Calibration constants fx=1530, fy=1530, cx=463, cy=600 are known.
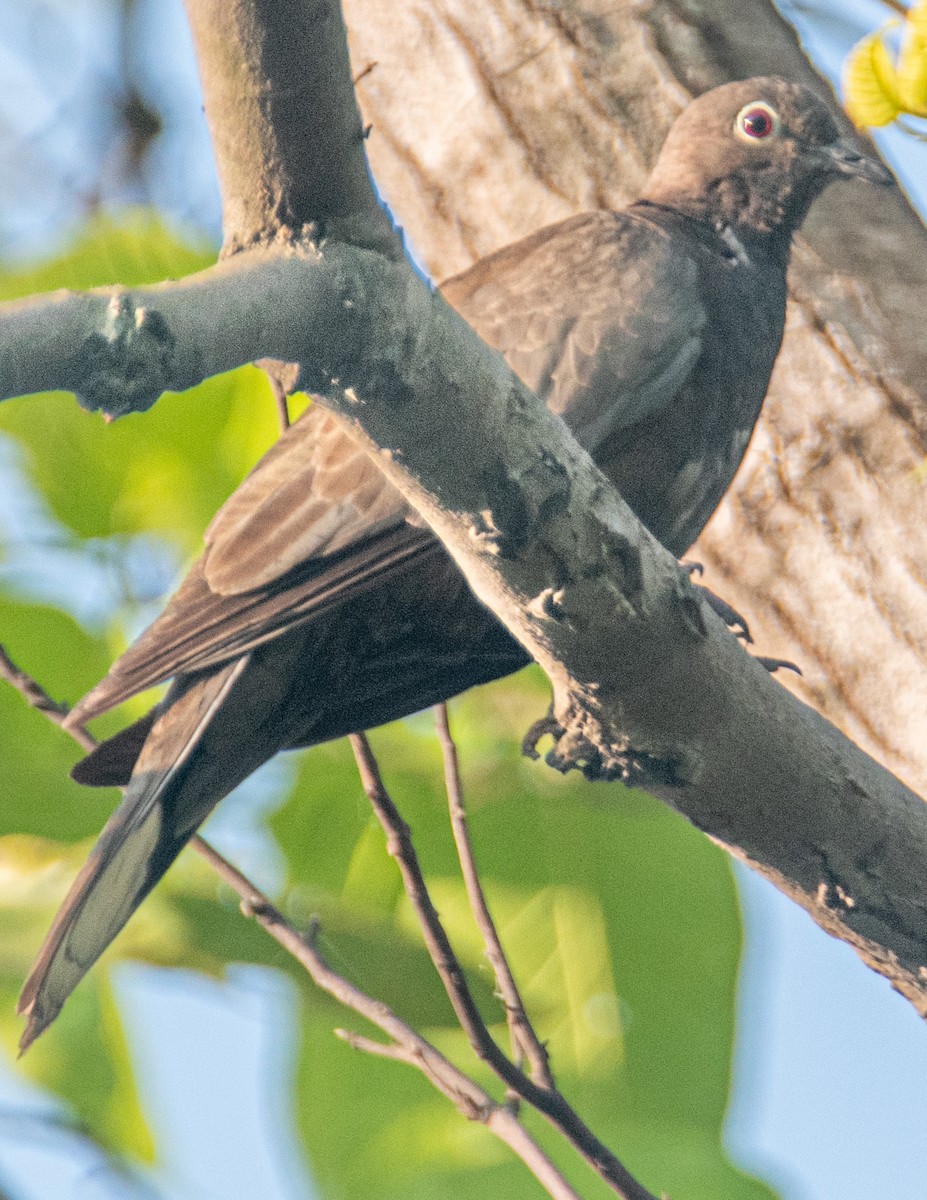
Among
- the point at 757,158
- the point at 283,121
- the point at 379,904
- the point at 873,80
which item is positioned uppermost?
the point at 283,121

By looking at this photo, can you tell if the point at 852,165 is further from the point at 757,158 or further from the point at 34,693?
the point at 34,693

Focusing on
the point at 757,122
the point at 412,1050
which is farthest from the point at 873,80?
the point at 757,122

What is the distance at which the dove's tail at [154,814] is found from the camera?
2.42 meters

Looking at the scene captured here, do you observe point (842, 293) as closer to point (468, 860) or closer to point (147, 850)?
point (468, 860)

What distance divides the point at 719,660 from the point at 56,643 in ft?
5.59

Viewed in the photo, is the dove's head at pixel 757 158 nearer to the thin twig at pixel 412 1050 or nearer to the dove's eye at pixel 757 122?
the dove's eye at pixel 757 122

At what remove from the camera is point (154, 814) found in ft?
8.58

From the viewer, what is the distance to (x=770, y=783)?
7.14 feet

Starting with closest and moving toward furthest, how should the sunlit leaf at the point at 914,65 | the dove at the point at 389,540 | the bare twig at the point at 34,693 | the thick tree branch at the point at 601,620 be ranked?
the thick tree branch at the point at 601,620, the sunlit leaf at the point at 914,65, the dove at the point at 389,540, the bare twig at the point at 34,693

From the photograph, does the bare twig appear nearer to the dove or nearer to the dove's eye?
the dove

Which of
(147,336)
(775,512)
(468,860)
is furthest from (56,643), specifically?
(147,336)

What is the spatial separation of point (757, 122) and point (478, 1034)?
7.31 ft

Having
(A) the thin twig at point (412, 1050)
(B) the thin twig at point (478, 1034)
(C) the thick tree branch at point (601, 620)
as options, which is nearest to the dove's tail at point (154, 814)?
(A) the thin twig at point (412, 1050)

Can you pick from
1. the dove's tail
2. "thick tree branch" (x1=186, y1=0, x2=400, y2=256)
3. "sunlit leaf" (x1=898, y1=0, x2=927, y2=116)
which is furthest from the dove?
"sunlit leaf" (x1=898, y1=0, x2=927, y2=116)
